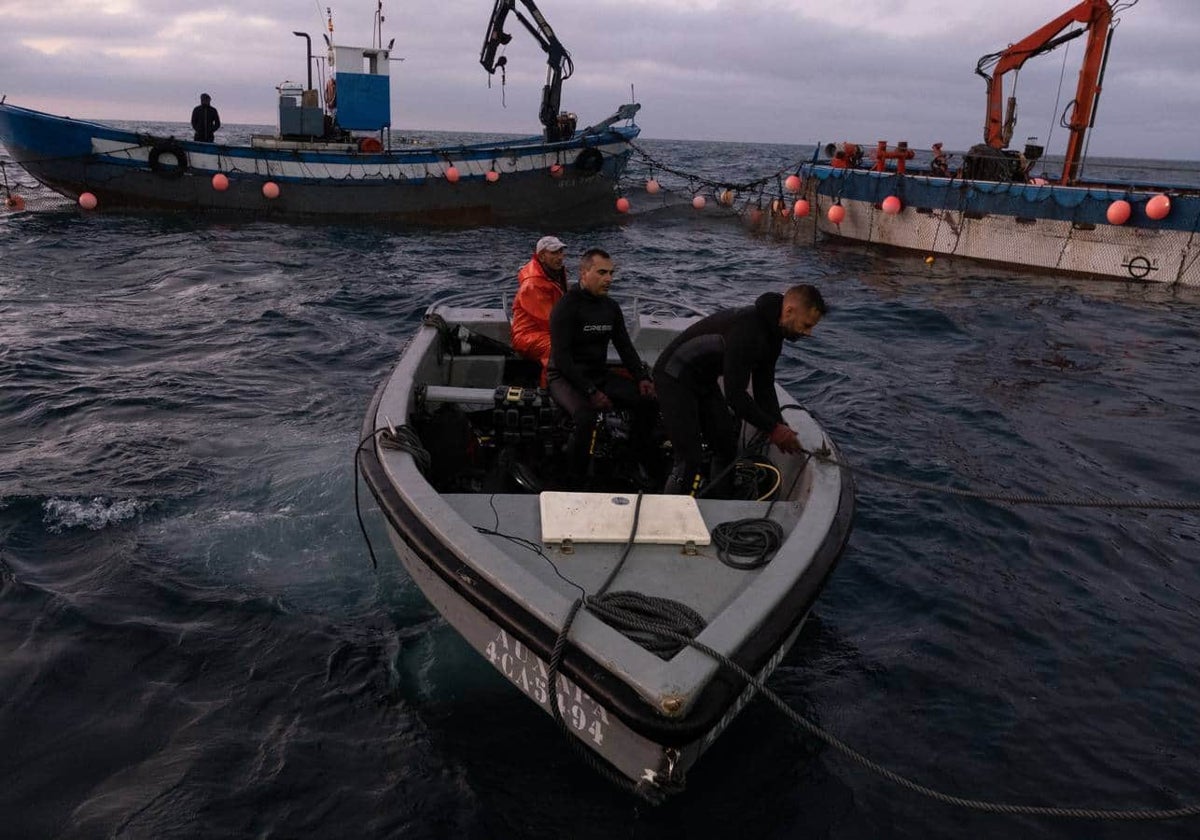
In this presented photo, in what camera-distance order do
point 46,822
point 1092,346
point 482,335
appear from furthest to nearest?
point 1092,346 → point 482,335 → point 46,822

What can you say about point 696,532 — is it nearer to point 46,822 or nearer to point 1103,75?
point 46,822

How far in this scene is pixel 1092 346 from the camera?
1291 centimetres

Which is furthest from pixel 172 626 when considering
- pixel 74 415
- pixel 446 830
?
pixel 74 415

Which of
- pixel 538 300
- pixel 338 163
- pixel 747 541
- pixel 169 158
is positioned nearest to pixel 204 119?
pixel 169 158

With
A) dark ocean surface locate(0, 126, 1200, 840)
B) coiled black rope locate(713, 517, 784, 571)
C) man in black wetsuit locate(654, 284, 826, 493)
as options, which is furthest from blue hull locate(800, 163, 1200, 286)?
coiled black rope locate(713, 517, 784, 571)

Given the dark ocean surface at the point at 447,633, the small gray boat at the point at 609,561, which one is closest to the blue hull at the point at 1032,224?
the dark ocean surface at the point at 447,633

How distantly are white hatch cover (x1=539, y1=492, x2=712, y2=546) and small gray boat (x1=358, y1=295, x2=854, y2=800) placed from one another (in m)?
0.01

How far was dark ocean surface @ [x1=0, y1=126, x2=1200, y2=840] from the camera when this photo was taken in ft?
12.2

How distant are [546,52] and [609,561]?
2375cm

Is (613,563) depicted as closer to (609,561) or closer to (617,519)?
(609,561)

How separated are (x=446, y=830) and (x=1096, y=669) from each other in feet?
13.1

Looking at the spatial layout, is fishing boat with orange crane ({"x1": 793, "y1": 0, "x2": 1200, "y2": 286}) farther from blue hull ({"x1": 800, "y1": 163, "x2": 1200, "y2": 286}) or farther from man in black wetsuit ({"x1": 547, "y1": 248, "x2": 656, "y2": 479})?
man in black wetsuit ({"x1": 547, "y1": 248, "x2": 656, "y2": 479})

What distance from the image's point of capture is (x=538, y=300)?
6.73 meters

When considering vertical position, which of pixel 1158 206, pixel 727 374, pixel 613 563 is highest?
pixel 1158 206
